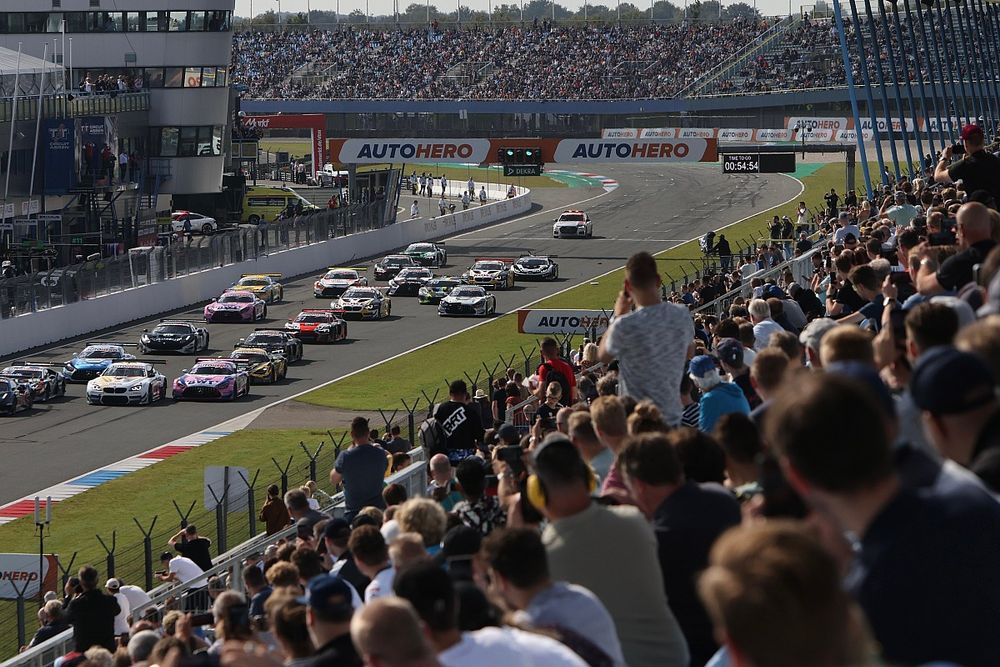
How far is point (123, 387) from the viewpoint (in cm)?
3719

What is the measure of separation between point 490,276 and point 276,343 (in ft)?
54.5

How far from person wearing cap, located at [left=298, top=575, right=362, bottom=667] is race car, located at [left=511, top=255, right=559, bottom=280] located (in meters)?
53.8

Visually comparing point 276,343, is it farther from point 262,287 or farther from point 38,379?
point 262,287

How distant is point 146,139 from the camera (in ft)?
246

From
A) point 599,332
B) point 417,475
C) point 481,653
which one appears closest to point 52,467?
point 599,332

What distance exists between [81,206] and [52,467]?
120 feet

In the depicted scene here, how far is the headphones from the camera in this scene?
6.20 metres

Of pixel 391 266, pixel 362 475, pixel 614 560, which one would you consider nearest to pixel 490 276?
pixel 391 266

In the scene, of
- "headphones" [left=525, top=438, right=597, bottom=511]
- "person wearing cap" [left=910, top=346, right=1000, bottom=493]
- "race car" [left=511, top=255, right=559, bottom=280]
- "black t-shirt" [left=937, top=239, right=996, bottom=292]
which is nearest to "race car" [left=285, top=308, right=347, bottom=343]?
"race car" [left=511, top=255, right=559, bottom=280]

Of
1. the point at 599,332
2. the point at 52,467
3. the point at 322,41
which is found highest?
the point at 322,41

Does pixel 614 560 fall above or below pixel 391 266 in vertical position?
above

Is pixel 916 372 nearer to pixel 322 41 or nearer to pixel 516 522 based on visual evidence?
pixel 516 522

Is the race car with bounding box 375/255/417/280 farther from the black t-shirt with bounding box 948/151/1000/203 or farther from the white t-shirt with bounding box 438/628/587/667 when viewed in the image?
the white t-shirt with bounding box 438/628/587/667

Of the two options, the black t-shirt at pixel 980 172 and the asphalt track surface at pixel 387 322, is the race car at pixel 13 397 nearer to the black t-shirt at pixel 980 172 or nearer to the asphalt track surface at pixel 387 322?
the asphalt track surface at pixel 387 322
